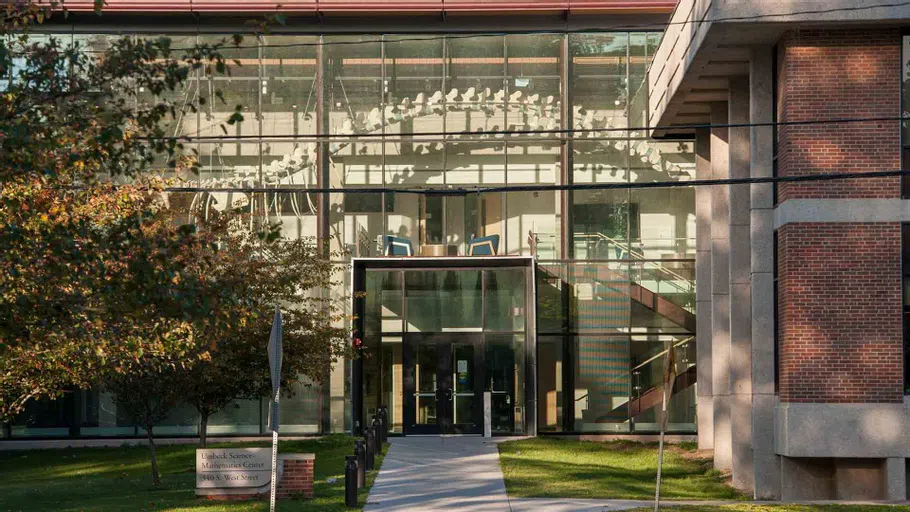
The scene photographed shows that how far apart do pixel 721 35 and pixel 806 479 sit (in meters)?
7.78

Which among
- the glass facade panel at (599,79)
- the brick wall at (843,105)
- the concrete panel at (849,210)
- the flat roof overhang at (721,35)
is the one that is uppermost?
the glass facade panel at (599,79)

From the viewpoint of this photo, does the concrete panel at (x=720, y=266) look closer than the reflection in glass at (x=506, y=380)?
Yes

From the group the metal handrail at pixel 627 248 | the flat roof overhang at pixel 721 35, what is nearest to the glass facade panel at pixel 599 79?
the metal handrail at pixel 627 248

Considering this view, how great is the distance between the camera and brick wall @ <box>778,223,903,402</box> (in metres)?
21.1

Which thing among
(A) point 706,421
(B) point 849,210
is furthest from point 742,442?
(A) point 706,421

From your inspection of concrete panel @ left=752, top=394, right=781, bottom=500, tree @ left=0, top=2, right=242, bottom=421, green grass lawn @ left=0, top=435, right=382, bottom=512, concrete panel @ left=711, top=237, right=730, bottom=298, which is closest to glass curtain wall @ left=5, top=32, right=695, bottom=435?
green grass lawn @ left=0, top=435, right=382, bottom=512

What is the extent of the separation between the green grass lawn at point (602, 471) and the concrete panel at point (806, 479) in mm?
1983

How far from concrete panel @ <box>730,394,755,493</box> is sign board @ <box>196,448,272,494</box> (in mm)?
9259

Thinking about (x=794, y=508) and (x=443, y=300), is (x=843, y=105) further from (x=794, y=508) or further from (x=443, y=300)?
(x=443, y=300)

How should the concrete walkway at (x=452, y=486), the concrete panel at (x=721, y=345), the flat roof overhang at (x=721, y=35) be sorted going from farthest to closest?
the concrete panel at (x=721, y=345), the flat roof overhang at (x=721, y=35), the concrete walkway at (x=452, y=486)

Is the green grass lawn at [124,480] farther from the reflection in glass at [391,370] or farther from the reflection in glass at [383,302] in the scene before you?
the reflection in glass at [383,302]

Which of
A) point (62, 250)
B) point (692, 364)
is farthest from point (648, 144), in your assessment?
point (62, 250)

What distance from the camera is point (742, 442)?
2477 cm

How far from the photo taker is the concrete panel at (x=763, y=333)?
22.4 m
